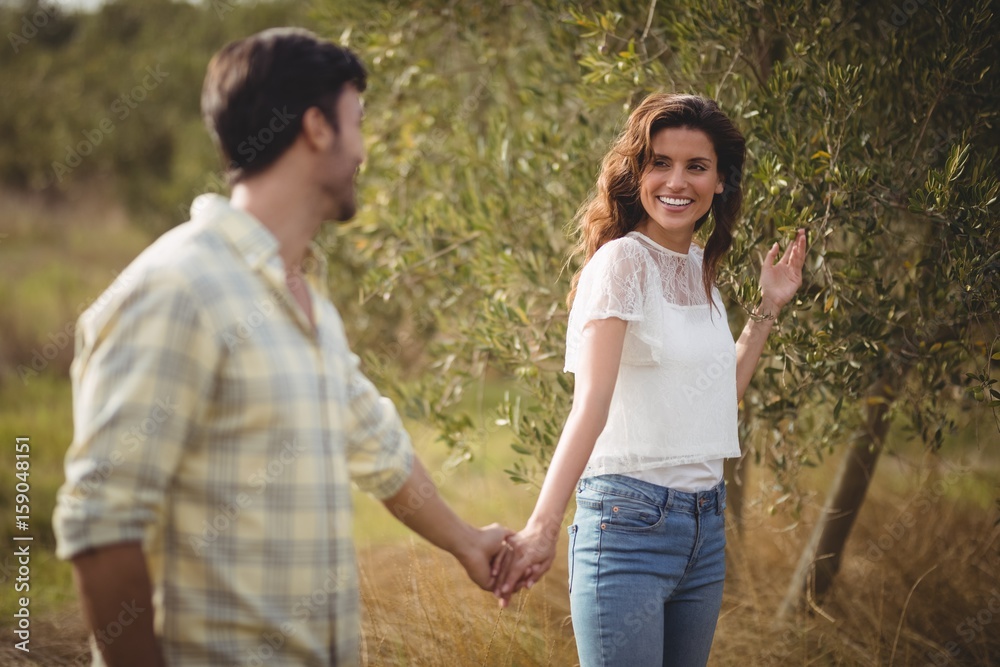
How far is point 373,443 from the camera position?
2238 mm

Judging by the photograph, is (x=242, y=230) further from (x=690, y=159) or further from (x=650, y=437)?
(x=690, y=159)

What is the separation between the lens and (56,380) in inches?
425

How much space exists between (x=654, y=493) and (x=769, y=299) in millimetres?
1032

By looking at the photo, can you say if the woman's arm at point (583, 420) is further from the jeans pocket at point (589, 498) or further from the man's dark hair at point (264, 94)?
the man's dark hair at point (264, 94)

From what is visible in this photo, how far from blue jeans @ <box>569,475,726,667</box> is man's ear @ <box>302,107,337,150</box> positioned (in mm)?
1276

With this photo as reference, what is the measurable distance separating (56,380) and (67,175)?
8.68 meters

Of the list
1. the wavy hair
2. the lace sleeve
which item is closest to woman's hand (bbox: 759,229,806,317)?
the wavy hair

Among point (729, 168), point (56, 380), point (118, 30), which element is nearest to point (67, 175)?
point (118, 30)

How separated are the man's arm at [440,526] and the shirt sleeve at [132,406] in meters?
0.76

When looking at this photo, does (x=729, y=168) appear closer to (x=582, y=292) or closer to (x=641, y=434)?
(x=582, y=292)

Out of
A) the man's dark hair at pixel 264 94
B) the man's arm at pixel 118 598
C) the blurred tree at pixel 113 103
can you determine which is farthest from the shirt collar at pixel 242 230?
the blurred tree at pixel 113 103

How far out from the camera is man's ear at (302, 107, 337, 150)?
193 centimetres

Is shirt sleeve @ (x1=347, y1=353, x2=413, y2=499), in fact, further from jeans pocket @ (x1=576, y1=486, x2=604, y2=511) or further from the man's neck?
jeans pocket @ (x1=576, y1=486, x2=604, y2=511)

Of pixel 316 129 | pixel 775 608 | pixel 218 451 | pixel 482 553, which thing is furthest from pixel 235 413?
pixel 775 608
